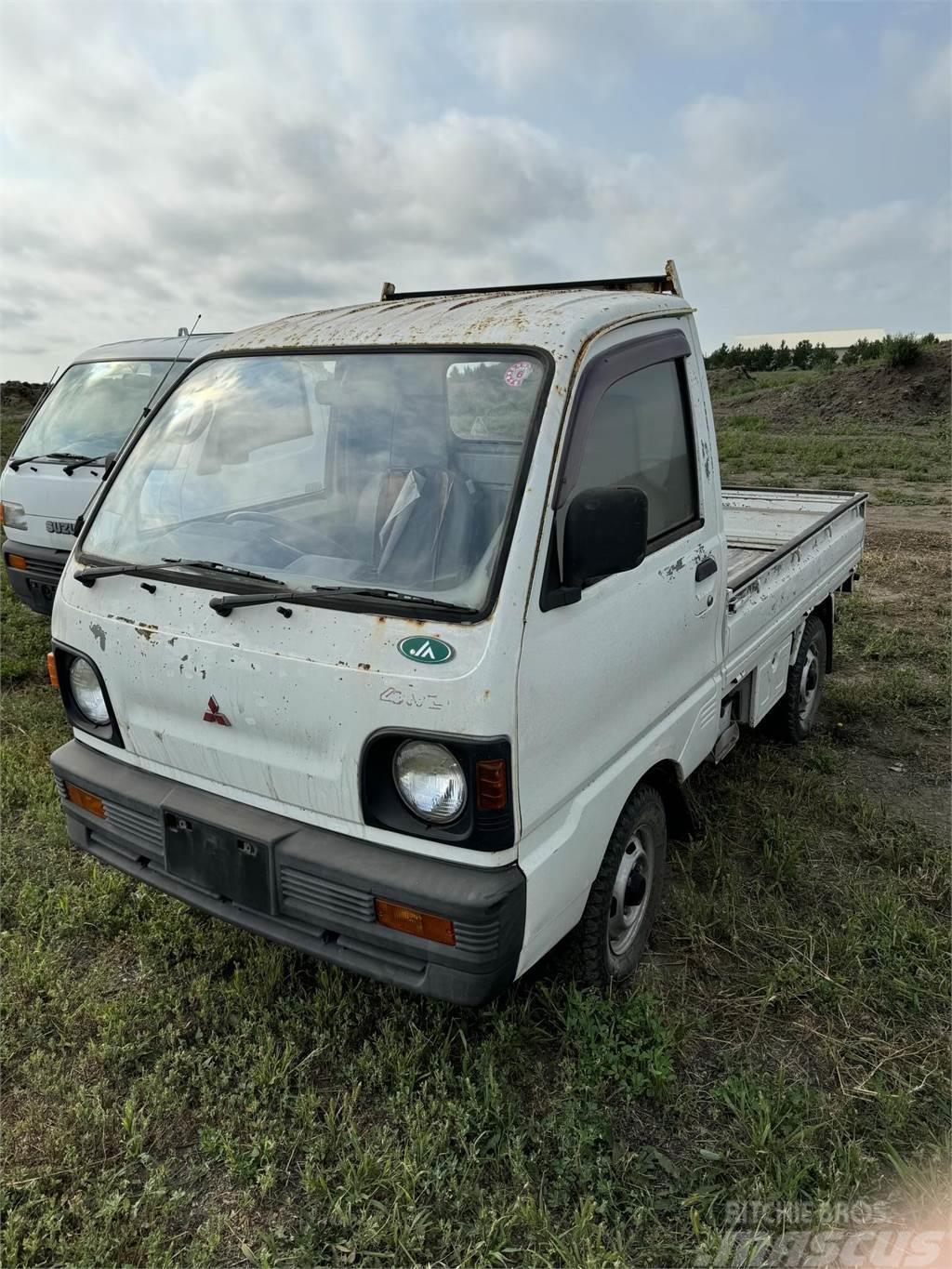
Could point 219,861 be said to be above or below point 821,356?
below

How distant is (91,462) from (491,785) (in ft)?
16.1

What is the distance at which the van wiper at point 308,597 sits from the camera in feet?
7.22

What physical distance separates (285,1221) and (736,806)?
2632 millimetres

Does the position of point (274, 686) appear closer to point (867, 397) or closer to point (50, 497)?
point (50, 497)

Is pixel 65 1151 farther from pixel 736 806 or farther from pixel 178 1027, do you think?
pixel 736 806

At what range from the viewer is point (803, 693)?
4.80 m

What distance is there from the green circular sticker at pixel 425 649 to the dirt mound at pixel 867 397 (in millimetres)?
24133

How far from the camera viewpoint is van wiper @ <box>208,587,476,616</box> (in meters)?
2.20

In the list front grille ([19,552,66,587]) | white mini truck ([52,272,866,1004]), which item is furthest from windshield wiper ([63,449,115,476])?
white mini truck ([52,272,866,1004])

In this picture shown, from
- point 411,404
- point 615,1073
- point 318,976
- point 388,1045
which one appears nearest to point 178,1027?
point 318,976

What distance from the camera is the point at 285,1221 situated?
2143 millimetres

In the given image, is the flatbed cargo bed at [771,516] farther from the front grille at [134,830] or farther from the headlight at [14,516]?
the headlight at [14,516]

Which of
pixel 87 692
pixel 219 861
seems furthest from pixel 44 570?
pixel 219 861

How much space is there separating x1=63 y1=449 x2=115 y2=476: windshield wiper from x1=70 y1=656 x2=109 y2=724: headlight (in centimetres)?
343
